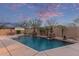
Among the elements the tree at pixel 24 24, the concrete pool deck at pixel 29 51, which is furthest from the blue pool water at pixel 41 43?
the tree at pixel 24 24

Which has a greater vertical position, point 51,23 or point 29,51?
point 51,23

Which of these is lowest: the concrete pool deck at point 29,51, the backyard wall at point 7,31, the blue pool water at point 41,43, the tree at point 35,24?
the concrete pool deck at point 29,51

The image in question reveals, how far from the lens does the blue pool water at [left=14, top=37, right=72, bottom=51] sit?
7.98 ft

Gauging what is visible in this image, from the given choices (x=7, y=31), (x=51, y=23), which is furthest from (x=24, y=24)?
(x=51, y=23)

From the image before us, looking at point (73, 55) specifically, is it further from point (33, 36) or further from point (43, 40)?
point (33, 36)

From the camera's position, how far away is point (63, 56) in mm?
2426

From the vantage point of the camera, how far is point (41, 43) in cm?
245

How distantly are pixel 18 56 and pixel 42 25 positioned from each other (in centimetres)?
55

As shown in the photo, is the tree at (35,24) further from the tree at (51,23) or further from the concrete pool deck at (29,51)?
the concrete pool deck at (29,51)

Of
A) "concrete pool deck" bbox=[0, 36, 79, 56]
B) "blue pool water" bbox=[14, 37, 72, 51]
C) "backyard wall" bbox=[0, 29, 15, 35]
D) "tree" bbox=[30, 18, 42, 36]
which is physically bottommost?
"concrete pool deck" bbox=[0, 36, 79, 56]

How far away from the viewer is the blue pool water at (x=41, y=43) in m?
2.43

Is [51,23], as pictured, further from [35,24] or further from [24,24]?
[24,24]

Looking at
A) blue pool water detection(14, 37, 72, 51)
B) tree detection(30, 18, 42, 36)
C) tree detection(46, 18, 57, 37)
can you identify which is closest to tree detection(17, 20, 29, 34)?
tree detection(30, 18, 42, 36)

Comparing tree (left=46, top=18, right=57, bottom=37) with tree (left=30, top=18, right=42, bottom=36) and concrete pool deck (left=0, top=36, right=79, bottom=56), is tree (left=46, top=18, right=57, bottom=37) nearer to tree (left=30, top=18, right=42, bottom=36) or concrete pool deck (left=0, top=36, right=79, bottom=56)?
tree (left=30, top=18, right=42, bottom=36)
